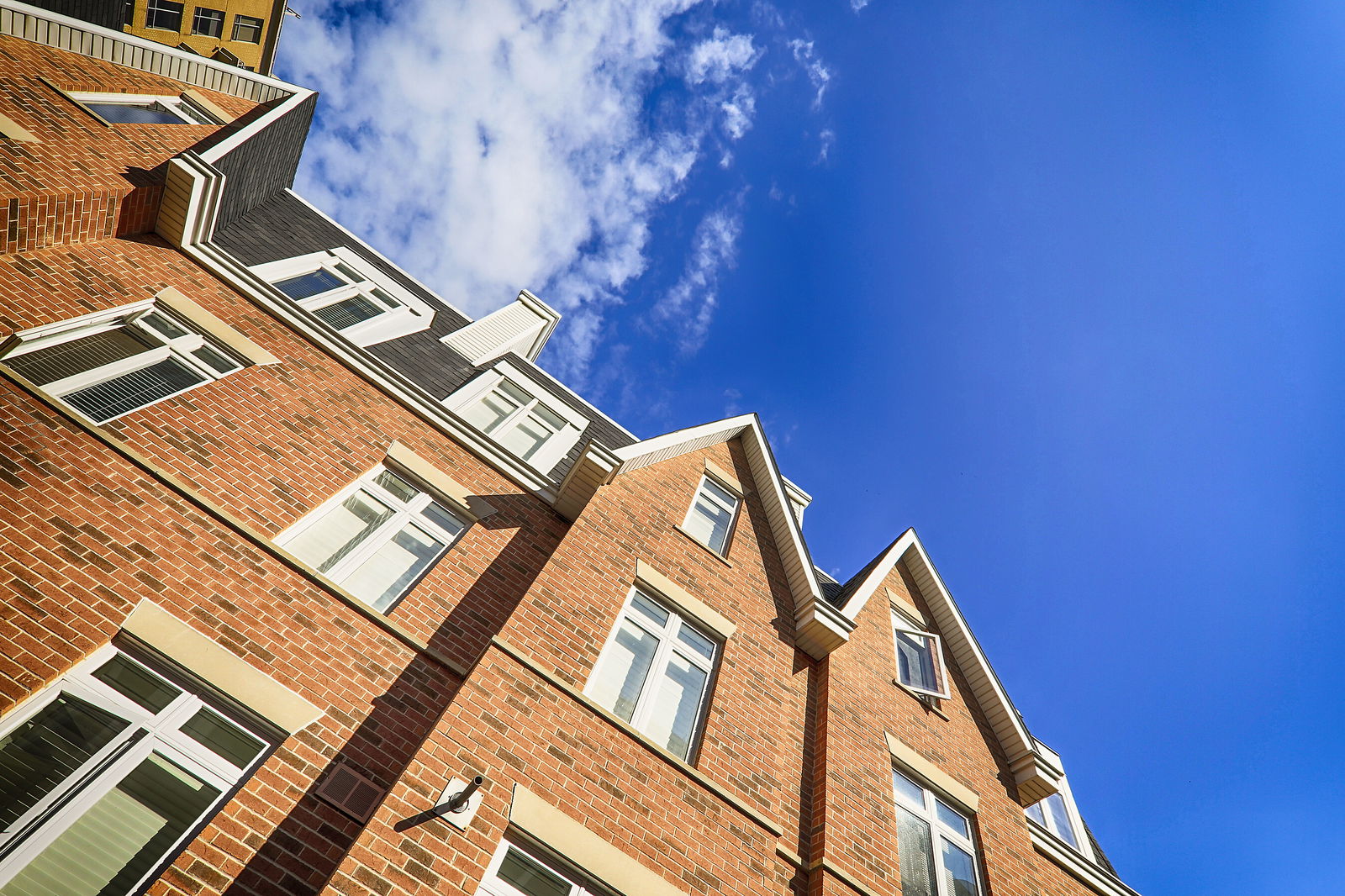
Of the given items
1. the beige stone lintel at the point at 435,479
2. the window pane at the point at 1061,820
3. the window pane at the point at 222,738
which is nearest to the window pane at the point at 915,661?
the window pane at the point at 1061,820

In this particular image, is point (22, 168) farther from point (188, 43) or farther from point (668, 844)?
point (188, 43)

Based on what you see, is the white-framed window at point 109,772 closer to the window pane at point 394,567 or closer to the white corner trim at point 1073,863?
the window pane at point 394,567

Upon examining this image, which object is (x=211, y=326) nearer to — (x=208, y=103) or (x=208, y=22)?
(x=208, y=103)

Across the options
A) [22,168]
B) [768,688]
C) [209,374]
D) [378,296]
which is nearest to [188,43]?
[378,296]

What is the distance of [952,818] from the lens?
31.6 ft

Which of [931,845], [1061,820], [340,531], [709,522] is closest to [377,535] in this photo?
[340,531]

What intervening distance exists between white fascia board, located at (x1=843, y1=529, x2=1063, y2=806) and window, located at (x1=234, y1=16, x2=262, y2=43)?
2983cm

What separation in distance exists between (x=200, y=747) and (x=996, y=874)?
32.2ft

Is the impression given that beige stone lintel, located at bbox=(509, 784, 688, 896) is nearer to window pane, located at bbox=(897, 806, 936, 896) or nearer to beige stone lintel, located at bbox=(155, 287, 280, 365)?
window pane, located at bbox=(897, 806, 936, 896)

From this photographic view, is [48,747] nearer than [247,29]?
Yes

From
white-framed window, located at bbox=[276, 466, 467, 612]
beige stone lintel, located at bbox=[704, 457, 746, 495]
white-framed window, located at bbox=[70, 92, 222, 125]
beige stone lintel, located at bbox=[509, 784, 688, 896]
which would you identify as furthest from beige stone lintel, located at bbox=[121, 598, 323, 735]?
white-framed window, located at bbox=[70, 92, 222, 125]

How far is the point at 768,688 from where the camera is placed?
9078 mm

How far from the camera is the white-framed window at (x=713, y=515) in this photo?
11.1 metres

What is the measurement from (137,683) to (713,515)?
27.0ft
